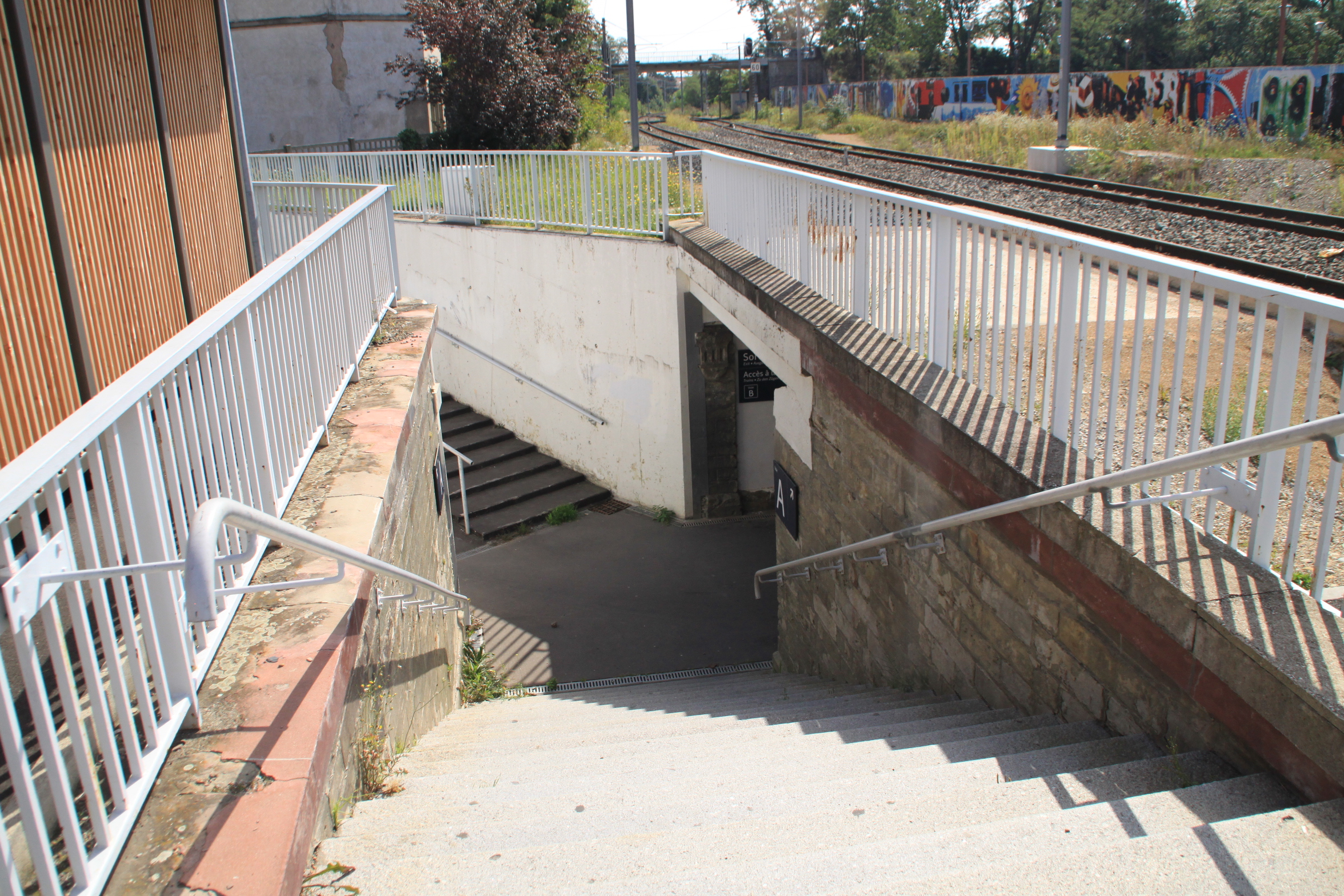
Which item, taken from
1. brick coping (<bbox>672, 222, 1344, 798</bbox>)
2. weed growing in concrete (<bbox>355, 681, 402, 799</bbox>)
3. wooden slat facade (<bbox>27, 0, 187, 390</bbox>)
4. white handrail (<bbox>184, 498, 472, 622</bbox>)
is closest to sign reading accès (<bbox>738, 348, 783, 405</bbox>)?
brick coping (<bbox>672, 222, 1344, 798</bbox>)

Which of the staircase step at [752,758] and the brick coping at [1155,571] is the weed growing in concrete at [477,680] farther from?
the brick coping at [1155,571]

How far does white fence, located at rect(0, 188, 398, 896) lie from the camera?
183cm

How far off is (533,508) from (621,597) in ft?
9.67

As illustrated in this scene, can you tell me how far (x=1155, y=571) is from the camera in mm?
3164

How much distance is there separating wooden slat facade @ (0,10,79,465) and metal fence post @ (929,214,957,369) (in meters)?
4.25

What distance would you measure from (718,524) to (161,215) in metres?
8.43

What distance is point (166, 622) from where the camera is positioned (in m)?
2.48

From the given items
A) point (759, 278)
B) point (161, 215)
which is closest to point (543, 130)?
point (759, 278)

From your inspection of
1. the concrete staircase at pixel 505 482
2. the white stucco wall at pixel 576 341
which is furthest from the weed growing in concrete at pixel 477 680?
the white stucco wall at pixel 576 341

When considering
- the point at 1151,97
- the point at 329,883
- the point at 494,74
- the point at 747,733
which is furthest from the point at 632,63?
the point at 1151,97

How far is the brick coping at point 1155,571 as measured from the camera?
2.68m

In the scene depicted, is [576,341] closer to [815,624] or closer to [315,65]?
[815,624]

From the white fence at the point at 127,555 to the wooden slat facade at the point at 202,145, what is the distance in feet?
8.30

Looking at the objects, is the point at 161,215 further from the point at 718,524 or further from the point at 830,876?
the point at 718,524
